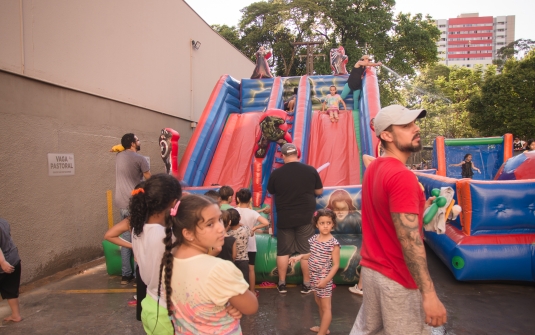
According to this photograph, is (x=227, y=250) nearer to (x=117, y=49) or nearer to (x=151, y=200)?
(x=151, y=200)

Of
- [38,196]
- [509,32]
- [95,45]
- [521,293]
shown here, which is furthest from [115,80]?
[509,32]

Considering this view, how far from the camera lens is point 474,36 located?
129 metres

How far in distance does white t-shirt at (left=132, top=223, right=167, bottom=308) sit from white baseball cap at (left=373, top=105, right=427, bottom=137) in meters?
1.18

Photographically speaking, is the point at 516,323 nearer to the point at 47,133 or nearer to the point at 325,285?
the point at 325,285

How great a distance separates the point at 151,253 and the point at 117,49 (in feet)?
19.8

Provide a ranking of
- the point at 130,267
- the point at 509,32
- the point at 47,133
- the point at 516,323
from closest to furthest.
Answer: the point at 516,323, the point at 130,267, the point at 47,133, the point at 509,32

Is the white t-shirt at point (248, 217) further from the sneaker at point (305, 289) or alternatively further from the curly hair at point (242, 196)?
the sneaker at point (305, 289)

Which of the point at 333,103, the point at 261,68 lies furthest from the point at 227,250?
the point at 261,68

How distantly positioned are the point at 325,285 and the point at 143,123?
5.70 m

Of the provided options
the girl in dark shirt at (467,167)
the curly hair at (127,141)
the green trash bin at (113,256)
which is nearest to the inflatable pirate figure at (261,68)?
the girl in dark shirt at (467,167)

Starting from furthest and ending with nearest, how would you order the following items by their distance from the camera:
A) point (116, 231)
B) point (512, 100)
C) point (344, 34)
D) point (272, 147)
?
point (344, 34), point (512, 100), point (272, 147), point (116, 231)

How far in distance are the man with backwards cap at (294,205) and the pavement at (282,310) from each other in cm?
51

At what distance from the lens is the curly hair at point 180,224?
1.74 metres

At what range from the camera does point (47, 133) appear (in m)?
5.33
